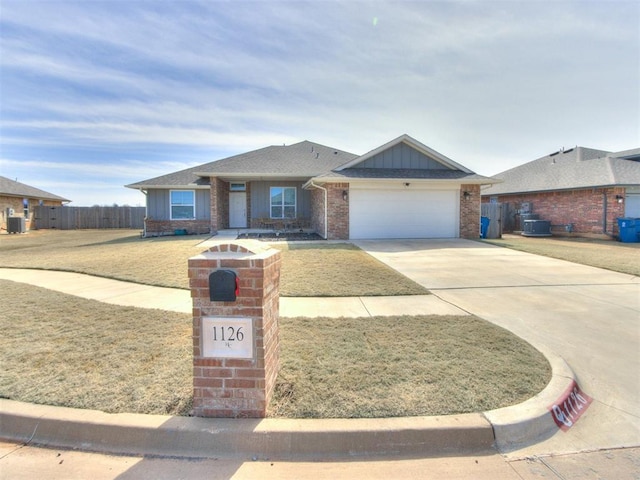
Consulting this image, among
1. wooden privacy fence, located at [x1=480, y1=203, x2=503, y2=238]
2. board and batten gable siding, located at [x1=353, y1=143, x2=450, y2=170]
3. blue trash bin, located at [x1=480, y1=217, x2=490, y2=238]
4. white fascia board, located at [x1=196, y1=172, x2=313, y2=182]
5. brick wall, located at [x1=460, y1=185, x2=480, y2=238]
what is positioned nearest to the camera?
brick wall, located at [x1=460, y1=185, x2=480, y2=238]

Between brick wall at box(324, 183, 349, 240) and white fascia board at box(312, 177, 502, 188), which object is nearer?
white fascia board at box(312, 177, 502, 188)

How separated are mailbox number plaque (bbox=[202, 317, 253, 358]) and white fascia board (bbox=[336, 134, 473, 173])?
1318 centimetres

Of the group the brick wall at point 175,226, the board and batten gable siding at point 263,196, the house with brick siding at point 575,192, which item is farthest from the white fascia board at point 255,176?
the house with brick siding at point 575,192

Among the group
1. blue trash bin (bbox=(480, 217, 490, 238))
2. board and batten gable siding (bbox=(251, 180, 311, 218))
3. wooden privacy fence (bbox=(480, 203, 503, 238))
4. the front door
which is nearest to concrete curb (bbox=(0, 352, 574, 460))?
blue trash bin (bbox=(480, 217, 490, 238))

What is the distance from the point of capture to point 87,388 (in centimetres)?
292

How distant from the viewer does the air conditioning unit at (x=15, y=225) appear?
2362 centimetres

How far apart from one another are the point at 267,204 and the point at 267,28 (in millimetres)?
11416

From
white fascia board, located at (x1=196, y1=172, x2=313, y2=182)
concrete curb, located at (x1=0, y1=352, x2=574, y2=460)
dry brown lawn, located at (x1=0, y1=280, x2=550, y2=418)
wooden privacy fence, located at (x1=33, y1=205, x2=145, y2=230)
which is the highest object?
white fascia board, located at (x1=196, y1=172, x2=313, y2=182)

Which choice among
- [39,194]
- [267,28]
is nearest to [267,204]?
[267,28]

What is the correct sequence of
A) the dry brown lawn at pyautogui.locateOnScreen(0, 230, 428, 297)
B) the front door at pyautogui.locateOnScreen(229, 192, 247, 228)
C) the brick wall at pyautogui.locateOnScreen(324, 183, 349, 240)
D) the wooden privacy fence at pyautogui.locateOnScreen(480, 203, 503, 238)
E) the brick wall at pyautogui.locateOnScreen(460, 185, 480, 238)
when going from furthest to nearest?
the front door at pyautogui.locateOnScreen(229, 192, 247, 228) → the wooden privacy fence at pyautogui.locateOnScreen(480, 203, 503, 238) → the brick wall at pyautogui.locateOnScreen(460, 185, 480, 238) → the brick wall at pyautogui.locateOnScreen(324, 183, 349, 240) → the dry brown lawn at pyautogui.locateOnScreen(0, 230, 428, 297)

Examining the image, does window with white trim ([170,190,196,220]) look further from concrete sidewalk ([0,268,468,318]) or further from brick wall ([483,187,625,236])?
brick wall ([483,187,625,236])

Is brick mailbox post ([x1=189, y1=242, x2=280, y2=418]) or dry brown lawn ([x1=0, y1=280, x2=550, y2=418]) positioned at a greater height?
brick mailbox post ([x1=189, y1=242, x2=280, y2=418])

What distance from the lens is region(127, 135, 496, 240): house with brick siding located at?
1477 centimetres

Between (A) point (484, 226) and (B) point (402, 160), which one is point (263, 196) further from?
(A) point (484, 226)
